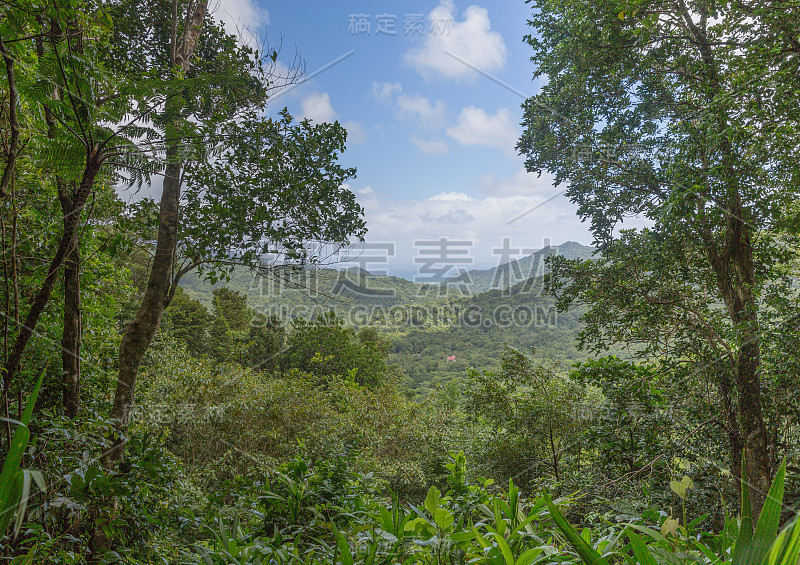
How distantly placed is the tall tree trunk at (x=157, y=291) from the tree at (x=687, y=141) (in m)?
3.54

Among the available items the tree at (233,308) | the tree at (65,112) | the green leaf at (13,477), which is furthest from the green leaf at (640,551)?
the tree at (233,308)

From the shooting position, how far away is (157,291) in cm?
314

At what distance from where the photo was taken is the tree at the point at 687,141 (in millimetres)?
2861

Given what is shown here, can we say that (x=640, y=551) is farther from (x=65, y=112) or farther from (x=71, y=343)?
(x=71, y=343)

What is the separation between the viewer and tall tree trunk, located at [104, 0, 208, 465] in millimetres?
2992

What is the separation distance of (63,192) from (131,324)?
159 centimetres

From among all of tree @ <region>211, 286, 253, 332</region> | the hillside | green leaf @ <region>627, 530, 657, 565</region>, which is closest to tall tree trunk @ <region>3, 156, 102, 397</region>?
green leaf @ <region>627, 530, 657, 565</region>

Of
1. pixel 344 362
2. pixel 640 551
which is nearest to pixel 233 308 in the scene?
pixel 344 362

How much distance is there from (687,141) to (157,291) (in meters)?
4.64

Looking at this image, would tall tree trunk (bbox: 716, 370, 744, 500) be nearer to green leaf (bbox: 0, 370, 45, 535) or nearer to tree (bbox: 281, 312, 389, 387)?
green leaf (bbox: 0, 370, 45, 535)

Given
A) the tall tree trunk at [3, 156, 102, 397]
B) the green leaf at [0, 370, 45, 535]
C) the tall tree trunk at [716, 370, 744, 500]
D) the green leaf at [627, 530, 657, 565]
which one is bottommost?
the tall tree trunk at [716, 370, 744, 500]

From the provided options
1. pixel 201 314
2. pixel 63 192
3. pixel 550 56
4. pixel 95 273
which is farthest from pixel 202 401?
pixel 201 314

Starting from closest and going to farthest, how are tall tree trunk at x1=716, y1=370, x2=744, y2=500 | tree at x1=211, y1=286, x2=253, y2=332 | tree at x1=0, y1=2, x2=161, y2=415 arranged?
tree at x1=0, y1=2, x2=161, y2=415 → tall tree trunk at x1=716, y1=370, x2=744, y2=500 → tree at x1=211, y1=286, x2=253, y2=332

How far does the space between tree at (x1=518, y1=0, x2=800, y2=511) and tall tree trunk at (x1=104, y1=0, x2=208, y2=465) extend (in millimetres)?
Result: 3545
